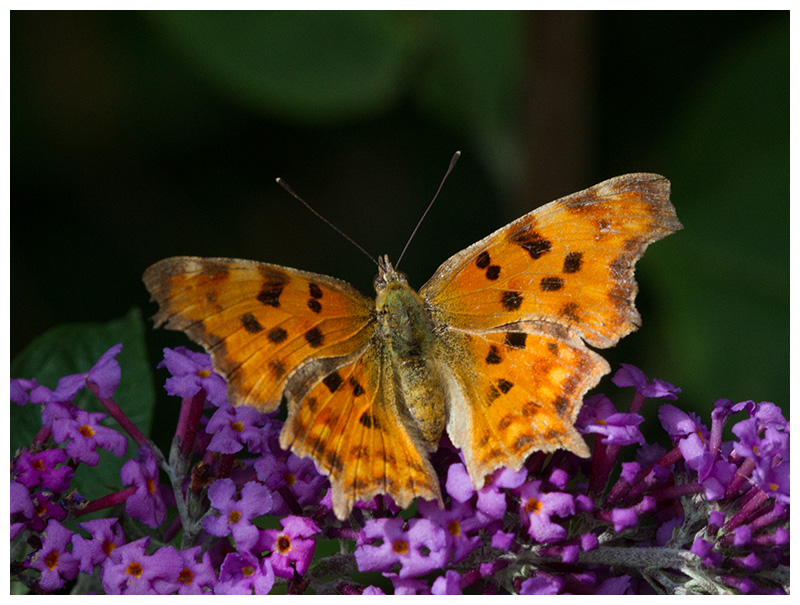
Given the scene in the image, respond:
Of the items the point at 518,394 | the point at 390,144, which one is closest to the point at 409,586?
the point at 518,394

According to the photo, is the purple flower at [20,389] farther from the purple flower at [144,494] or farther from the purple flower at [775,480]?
the purple flower at [775,480]

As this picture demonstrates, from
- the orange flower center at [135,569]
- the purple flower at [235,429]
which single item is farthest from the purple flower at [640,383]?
the orange flower center at [135,569]

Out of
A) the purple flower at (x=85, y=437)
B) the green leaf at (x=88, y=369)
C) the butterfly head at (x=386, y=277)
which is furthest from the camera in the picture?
the green leaf at (x=88, y=369)

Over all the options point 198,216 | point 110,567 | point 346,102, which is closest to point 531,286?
point 110,567

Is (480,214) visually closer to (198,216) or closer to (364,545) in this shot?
(198,216)

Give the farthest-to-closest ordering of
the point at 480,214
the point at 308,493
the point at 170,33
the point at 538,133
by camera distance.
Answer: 1. the point at 480,214
2. the point at 538,133
3. the point at 170,33
4. the point at 308,493

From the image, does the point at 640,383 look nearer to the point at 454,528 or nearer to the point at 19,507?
the point at 454,528

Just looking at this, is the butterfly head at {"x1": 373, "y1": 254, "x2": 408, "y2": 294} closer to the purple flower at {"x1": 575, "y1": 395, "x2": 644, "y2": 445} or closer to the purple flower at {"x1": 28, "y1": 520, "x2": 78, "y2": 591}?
the purple flower at {"x1": 575, "y1": 395, "x2": 644, "y2": 445}
